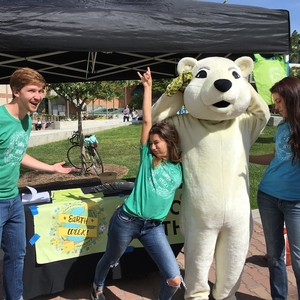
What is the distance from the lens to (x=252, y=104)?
2322 mm

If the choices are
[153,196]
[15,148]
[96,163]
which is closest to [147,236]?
[153,196]

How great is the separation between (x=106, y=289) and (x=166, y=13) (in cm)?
235

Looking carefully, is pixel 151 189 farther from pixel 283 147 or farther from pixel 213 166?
pixel 283 147

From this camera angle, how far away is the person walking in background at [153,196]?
206 centimetres

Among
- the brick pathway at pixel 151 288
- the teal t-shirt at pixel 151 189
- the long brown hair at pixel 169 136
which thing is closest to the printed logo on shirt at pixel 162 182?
the teal t-shirt at pixel 151 189

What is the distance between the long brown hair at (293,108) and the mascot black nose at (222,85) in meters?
0.36

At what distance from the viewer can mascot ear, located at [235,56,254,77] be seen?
2.29m

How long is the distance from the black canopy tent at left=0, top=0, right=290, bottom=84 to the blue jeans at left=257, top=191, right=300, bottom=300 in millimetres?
1279

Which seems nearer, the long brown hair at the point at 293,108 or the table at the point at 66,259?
the long brown hair at the point at 293,108

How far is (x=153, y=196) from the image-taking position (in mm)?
2053

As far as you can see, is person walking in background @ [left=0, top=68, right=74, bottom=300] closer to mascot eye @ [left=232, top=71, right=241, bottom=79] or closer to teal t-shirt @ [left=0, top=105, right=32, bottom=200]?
teal t-shirt @ [left=0, top=105, right=32, bottom=200]

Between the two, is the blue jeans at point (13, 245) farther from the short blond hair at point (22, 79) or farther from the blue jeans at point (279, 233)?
the blue jeans at point (279, 233)

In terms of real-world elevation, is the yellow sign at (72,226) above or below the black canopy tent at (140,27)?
below

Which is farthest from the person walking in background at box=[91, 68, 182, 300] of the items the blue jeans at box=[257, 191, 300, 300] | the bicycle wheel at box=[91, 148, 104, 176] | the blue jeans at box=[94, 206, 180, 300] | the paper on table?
the bicycle wheel at box=[91, 148, 104, 176]
